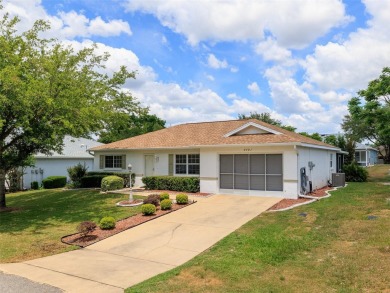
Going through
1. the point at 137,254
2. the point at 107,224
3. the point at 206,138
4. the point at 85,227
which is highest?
the point at 206,138

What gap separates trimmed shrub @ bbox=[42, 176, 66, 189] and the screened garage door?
15854mm

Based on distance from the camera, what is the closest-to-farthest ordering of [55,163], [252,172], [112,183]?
[252,172] → [112,183] → [55,163]

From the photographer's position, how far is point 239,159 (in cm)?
1838

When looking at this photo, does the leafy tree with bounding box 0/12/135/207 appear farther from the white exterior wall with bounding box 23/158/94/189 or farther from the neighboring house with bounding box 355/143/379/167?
the neighboring house with bounding box 355/143/379/167

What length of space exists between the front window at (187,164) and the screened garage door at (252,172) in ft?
7.21

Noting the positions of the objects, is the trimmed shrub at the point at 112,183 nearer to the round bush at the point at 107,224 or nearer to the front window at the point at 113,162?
the front window at the point at 113,162

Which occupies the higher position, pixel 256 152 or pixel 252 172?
pixel 256 152

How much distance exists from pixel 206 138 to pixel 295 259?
13.5 meters

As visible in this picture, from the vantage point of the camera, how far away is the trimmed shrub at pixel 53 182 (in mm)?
27359

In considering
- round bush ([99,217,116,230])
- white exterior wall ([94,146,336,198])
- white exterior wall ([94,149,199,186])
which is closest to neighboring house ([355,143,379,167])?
white exterior wall ([94,146,336,198])

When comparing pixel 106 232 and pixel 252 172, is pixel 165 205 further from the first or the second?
pixel 252 172

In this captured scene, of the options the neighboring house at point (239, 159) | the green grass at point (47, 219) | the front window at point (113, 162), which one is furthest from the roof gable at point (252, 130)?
the front window at point (113, 162)

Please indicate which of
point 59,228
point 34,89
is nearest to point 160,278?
point 59,228

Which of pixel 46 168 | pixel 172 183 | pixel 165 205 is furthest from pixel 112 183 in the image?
pixel 46 168
